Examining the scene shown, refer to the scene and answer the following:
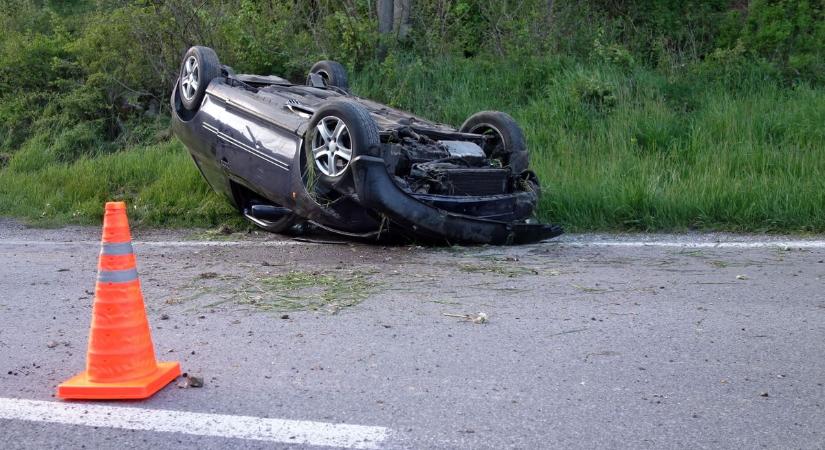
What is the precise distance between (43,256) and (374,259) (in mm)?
2769

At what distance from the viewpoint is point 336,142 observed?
6727 millimetres

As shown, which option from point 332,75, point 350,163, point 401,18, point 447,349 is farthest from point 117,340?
point 401,18

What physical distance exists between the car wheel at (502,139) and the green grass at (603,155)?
0.97 metres

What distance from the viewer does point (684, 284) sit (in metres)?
5.86

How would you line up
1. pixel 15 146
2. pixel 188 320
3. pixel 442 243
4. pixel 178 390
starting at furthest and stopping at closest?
1. pixel 15 146
2. pixel 442 243
3. pixel 188 320
4. pixel 178 390

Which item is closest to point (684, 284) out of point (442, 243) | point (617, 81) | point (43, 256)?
point (442, 243)

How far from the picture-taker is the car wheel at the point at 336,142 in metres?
6.59

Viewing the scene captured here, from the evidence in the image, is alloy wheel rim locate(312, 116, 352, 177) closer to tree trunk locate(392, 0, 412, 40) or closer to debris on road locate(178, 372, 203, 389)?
debris on road locate(178, 372, 203, 389)

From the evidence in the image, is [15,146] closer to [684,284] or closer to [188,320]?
[188,320]

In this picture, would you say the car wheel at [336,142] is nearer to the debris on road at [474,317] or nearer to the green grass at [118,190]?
the debris on road at [474,317]

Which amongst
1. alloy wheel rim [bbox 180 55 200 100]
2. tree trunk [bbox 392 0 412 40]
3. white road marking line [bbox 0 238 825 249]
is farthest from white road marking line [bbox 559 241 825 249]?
tree trunk [bbox 392 0 412 40]

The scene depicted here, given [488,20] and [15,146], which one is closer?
[15,146]

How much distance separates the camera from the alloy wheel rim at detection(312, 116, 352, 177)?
6698 mm

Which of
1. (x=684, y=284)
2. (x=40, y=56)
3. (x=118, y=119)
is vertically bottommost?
(x=684, y=284)
